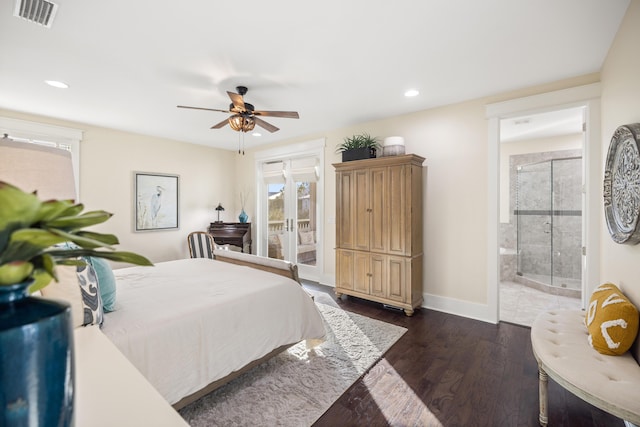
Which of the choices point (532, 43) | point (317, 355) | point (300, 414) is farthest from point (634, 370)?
point (532, 43)

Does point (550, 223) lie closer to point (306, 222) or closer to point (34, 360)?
point (306, 222)

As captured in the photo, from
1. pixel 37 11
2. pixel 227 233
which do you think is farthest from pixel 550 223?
pixel 37 11

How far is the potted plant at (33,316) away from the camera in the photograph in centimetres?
41

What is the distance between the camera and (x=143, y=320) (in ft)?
5.41

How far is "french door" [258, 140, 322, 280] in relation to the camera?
16.4ft

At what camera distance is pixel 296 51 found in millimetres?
2328

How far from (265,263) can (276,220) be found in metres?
2.83

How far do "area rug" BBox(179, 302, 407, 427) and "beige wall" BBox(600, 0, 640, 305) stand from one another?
1.78 m

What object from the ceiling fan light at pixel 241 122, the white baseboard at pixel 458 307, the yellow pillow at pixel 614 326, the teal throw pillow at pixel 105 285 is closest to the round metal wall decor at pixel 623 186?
the yellow pillow at pixel 614 326

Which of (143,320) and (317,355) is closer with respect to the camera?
(143,320)

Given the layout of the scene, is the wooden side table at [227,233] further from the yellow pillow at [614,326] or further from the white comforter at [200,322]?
the yellow pillow at [614,326]

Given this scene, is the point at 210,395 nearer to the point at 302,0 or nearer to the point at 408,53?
the point at 302,0

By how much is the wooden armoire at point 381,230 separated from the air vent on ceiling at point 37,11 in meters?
2.97

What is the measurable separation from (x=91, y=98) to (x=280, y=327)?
131 inches
